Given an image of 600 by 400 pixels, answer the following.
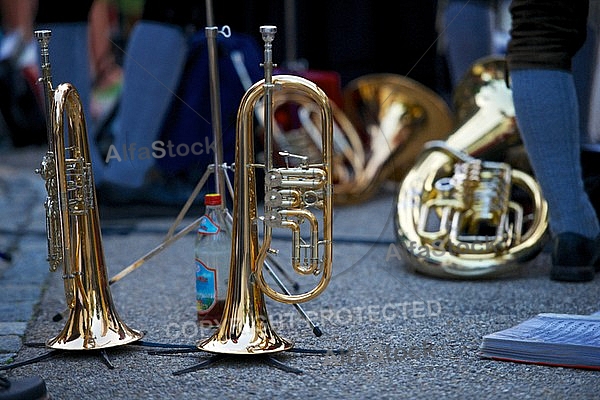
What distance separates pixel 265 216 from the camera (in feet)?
6.40

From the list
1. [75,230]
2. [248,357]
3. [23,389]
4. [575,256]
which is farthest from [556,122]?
[23,389]

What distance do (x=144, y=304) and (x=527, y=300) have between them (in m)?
0.91

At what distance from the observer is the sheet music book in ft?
6.23

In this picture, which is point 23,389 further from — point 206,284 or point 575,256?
point 575,256

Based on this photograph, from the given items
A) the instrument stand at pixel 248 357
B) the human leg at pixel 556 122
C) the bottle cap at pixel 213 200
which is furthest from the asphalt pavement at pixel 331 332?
the bottle cap at pixel 213 200

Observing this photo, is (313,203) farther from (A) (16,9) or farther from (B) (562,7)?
(A) (16,9)

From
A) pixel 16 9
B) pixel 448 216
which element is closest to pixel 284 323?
pixel 448 216

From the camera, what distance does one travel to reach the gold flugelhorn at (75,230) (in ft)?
6.49

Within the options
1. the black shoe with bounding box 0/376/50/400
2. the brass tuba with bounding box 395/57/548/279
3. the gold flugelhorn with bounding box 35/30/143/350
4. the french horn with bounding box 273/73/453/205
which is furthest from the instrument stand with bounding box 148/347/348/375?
→ the french horn with bounding box 273/73/453/205

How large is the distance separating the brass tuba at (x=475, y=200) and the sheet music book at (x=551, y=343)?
628 mm

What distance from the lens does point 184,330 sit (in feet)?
7.41

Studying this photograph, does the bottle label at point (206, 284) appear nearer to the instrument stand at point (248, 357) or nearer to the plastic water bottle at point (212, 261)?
the plastic water bottle at point (212, 261)

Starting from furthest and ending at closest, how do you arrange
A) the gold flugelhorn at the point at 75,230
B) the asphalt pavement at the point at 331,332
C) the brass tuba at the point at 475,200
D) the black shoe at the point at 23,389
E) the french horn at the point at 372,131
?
the french horn at the point at 372,131 < the brass tuba at the point at 475,200 < the gold flugelhorn at the point at 75,230 < the asphalt pavement at the point at 331,332 < the black shoe at the point at 23,389

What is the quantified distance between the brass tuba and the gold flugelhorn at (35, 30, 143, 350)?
37.9 inches
